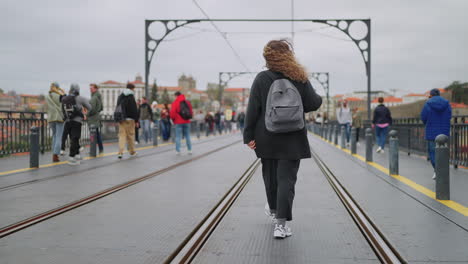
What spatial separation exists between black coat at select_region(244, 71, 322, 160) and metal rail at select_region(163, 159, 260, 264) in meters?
0.89

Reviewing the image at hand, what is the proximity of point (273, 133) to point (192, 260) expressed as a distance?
4.30ft

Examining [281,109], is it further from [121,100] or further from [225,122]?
[225,122]

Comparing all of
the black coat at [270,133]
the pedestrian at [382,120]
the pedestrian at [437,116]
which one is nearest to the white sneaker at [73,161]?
the pedestrian at [437,116]

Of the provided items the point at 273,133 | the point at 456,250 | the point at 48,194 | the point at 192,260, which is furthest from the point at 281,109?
the point at 48,194

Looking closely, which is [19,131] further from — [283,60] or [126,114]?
[283,60]

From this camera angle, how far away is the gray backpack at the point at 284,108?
4.50m

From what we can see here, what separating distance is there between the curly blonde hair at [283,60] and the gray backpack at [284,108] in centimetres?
8

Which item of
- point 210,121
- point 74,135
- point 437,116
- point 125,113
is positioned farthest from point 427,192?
point 210,121

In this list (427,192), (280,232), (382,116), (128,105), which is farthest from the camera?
(382,116)

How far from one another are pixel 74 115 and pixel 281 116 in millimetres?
8288

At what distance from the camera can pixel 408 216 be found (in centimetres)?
576

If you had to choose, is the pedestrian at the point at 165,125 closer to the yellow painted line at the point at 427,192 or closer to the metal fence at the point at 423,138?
the metal fence at the point at 423,138

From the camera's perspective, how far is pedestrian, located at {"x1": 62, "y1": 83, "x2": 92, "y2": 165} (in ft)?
38.4

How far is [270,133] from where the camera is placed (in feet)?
15.4
